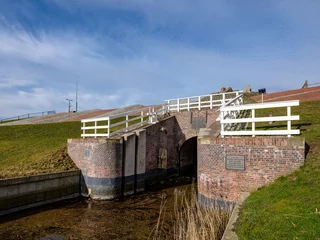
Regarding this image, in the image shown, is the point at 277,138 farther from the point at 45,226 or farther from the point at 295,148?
the point at 45,226

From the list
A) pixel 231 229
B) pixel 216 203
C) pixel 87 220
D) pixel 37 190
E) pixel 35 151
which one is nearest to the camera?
pixel 231 229

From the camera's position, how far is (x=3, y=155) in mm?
16672

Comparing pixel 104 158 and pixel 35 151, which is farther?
pixel 35 151

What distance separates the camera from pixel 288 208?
5.21m

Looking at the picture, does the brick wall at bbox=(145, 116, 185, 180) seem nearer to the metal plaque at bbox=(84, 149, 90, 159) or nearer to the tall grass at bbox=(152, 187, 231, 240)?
the metal plaque at bbox=(84, 149, 90, 159)

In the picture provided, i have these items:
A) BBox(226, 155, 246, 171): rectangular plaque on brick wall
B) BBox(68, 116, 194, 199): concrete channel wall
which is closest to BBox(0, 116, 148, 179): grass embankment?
BBox(68, 116, 194, 199): concrete channel wall

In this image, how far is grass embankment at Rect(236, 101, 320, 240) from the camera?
4.40 m

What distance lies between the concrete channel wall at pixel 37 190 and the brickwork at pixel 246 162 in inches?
275

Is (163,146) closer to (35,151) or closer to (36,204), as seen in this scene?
→ (36,204)

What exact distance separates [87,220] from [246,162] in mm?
6241

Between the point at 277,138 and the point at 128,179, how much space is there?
8.05m

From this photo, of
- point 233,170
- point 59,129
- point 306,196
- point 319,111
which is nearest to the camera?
point 306,196

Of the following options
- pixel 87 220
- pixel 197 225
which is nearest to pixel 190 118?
pixel 197 225

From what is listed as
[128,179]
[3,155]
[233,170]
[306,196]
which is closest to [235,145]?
[233,170]
